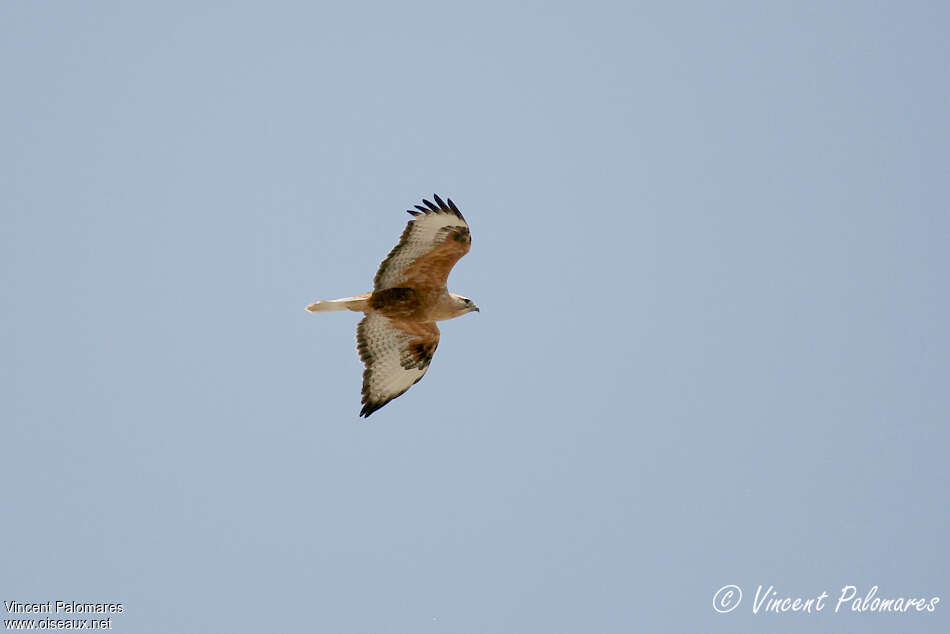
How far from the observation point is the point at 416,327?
1453cm

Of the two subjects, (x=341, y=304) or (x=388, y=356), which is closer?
(x=341, y=304)

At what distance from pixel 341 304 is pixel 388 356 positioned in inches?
48.6

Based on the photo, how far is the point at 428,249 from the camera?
13680mm

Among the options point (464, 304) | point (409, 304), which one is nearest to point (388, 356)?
point (409, 304)

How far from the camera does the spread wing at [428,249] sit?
44.2 ft

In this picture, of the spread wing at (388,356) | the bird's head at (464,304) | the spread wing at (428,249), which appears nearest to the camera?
the spread wing at (428,249)

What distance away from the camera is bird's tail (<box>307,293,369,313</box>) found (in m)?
13.8

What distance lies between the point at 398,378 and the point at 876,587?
24.3 ft

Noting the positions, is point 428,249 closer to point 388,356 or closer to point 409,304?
point 409,304

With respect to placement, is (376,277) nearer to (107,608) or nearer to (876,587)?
(107,608)

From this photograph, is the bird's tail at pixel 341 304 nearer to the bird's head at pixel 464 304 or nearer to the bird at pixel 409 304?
the bird at pixel 409 304

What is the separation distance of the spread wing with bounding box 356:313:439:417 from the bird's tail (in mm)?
631

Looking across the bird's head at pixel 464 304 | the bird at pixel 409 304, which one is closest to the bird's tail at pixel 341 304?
the bird at pixel 409 304

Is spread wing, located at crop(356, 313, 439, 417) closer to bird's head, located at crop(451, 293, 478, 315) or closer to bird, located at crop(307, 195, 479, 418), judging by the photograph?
bird, located at crop(307, 195, 479, 418)
